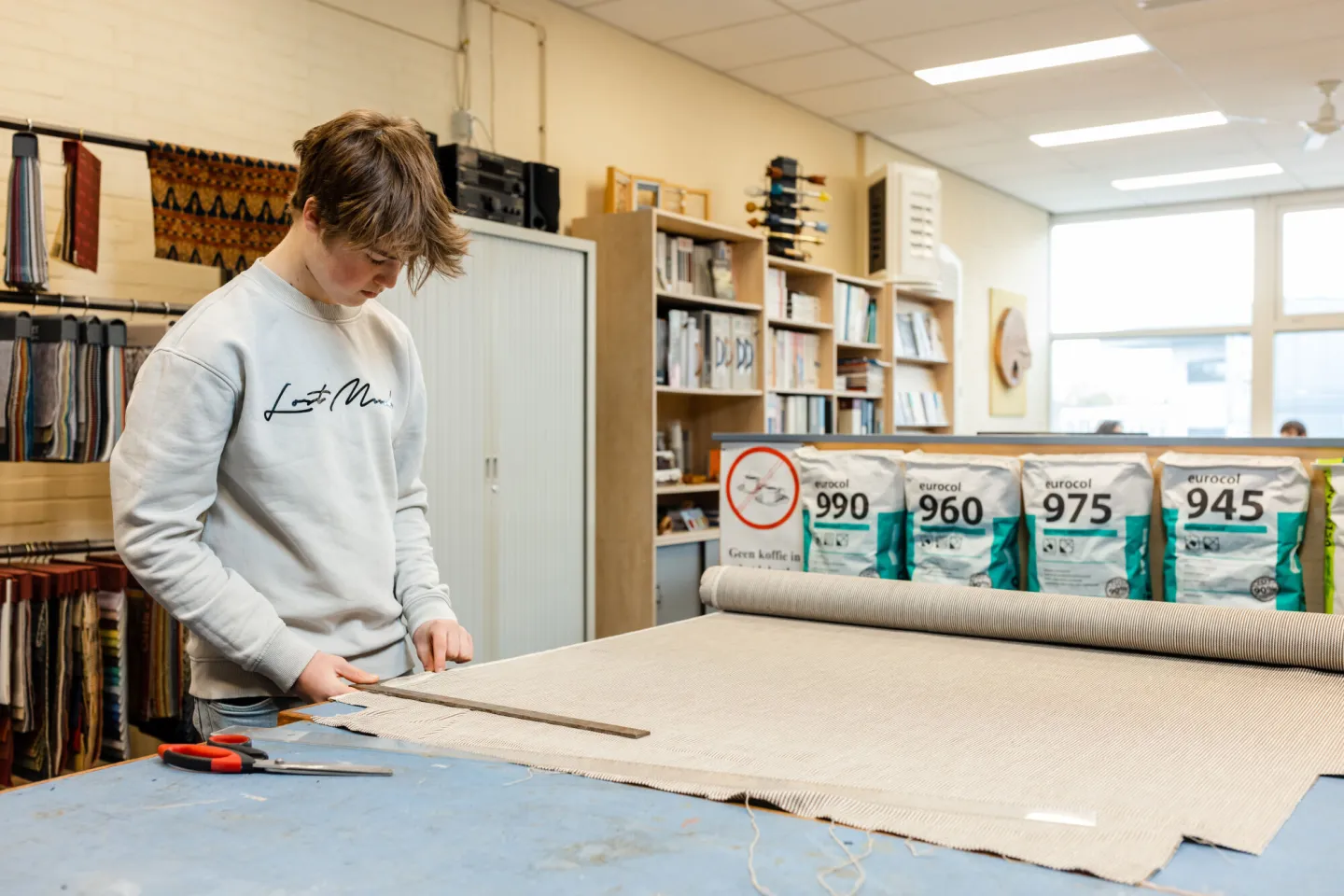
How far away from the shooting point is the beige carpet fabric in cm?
93

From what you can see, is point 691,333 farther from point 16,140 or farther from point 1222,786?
point 1222,786

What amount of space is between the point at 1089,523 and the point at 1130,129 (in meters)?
5.58

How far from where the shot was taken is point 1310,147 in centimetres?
610

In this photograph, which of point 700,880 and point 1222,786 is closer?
point 700,880

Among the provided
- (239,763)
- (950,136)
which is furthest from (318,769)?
(950,136)

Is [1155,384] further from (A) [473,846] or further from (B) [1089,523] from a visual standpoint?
(A) [473,846]

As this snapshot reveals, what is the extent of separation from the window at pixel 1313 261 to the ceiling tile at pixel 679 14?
5475 millimetres

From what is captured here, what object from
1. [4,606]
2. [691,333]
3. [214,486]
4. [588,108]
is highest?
[588,108]

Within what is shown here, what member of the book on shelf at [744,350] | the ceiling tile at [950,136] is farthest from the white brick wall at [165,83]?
the ceiling tile at [950,136]

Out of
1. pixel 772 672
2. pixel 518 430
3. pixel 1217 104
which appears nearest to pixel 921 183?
pixel 1217 104

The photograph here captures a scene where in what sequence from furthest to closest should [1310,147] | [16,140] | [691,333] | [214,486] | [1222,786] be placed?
[1310,147] → [691,333] → [16,140] → [214,486] → [1222,786]

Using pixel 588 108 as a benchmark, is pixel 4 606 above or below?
below

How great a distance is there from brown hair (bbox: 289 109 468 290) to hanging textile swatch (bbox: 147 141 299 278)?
5.28ft

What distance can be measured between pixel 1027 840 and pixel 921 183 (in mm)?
5988
